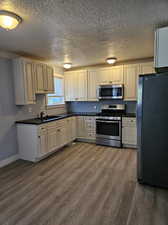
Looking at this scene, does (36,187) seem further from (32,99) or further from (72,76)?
(72,76)

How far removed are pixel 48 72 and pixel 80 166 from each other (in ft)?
8.89

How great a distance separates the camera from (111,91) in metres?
4.68

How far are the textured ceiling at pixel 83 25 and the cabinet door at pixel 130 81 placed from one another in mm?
905

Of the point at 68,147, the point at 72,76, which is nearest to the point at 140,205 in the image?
the point at 68,147

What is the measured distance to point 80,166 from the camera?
3.33m

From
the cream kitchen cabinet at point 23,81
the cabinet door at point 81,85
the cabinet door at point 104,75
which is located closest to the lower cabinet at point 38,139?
the cream kitchen cabinet at point 23,81

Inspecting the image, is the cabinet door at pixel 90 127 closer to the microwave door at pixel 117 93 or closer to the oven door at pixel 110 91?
the oven door at pixel 110 91

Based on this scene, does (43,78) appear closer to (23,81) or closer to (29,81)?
(29,81)

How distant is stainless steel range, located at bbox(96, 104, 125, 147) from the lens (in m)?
4.40

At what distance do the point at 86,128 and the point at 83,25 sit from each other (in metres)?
3.30

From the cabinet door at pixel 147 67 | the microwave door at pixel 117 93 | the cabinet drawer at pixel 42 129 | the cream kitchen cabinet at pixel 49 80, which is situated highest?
the cabinet door at pixel 147 67

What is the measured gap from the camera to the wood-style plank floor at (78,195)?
1878 millimetres

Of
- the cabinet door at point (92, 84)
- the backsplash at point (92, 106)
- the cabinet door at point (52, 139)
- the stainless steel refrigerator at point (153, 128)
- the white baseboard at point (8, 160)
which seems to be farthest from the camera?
the cabinet door at point (92, 84)

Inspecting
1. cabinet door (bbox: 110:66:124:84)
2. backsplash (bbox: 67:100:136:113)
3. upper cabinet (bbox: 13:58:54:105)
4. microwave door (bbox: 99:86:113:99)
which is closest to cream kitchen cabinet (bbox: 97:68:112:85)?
cabinet door (bbox: 110:66:124:84)
